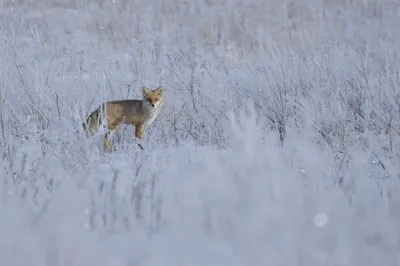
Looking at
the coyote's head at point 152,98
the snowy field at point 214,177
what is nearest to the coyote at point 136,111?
the coyote's head at point 152,98

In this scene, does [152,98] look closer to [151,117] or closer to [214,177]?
[151,117]

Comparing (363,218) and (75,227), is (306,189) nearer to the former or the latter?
(363,218)

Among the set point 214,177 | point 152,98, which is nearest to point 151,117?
point 152,98

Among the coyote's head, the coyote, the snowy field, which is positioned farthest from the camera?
the coyote's head

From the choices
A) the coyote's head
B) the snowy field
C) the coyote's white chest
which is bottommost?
the coyote's white chest

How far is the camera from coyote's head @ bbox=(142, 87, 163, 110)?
627 centimetres

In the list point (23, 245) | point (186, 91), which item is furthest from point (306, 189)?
point (186, 91)

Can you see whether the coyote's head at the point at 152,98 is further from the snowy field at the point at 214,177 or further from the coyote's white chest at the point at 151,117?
the snowy field at the point at 214,177

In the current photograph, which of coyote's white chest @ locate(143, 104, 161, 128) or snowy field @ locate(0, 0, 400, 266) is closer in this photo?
snowy field @ locate(0, 0, 400, 266)

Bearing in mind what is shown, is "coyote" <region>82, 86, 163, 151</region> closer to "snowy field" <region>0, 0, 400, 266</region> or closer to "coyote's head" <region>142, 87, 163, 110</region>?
"coyote's head" <region>142, 87, 163, 110</region>

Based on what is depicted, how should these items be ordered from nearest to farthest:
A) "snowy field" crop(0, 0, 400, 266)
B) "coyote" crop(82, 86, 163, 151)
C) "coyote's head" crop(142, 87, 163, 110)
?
A: "snowy field" crop(0, 0, 400, 266) → "coyote" crop(82, 86, 163, 151) → "coyote's head" crop(142, 87, 163, 110)

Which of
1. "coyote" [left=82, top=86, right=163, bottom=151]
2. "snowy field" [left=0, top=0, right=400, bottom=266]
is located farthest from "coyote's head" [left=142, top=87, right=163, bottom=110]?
"snowy field" [left=0, top=0, right=400, bottom=266]

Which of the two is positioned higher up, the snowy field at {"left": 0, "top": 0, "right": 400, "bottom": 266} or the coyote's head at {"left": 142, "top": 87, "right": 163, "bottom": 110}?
the snowy field at {"left": 0, "top": 0, "right": 400, "bottom": 266}

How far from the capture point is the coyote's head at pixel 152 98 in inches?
247
